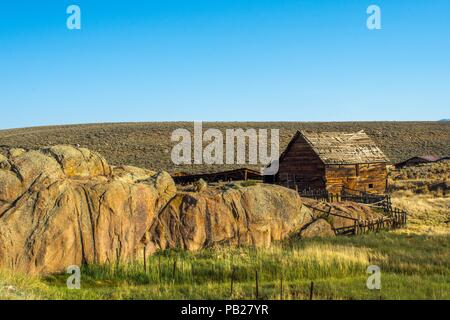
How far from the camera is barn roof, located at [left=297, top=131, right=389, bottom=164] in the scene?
32938mm

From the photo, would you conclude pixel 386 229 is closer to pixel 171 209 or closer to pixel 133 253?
pixel 171 209

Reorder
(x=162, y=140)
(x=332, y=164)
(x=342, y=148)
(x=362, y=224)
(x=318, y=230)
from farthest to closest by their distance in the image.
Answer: (x=162, y=140) → (x=342, y=148) → (x=332, y=164) → (x=362, y=224) → (x=318, y=230)

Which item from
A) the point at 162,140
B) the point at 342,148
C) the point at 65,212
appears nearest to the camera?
the point at 65,212

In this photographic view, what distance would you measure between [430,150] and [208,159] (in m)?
33.4

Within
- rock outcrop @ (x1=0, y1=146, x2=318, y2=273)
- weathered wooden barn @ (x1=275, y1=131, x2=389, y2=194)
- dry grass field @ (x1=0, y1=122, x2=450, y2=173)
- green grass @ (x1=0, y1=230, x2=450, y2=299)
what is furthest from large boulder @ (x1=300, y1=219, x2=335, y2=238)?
dry grass field @ (x1=0, y1=122, x2=450, y2=173)

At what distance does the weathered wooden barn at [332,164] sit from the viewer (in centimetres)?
3247

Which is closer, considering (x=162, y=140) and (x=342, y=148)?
(x=342, y=148)

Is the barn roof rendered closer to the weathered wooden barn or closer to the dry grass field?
the weathered wooden barn

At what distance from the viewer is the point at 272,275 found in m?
13.4

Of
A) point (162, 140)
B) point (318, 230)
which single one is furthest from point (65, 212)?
point (162, 140)

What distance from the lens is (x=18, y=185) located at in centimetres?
1464

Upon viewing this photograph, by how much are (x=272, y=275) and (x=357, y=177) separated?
21754 mm

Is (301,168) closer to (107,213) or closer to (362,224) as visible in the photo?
(362,224)

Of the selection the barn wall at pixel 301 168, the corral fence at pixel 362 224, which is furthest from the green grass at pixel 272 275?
the barn wall at pixel 301 168
